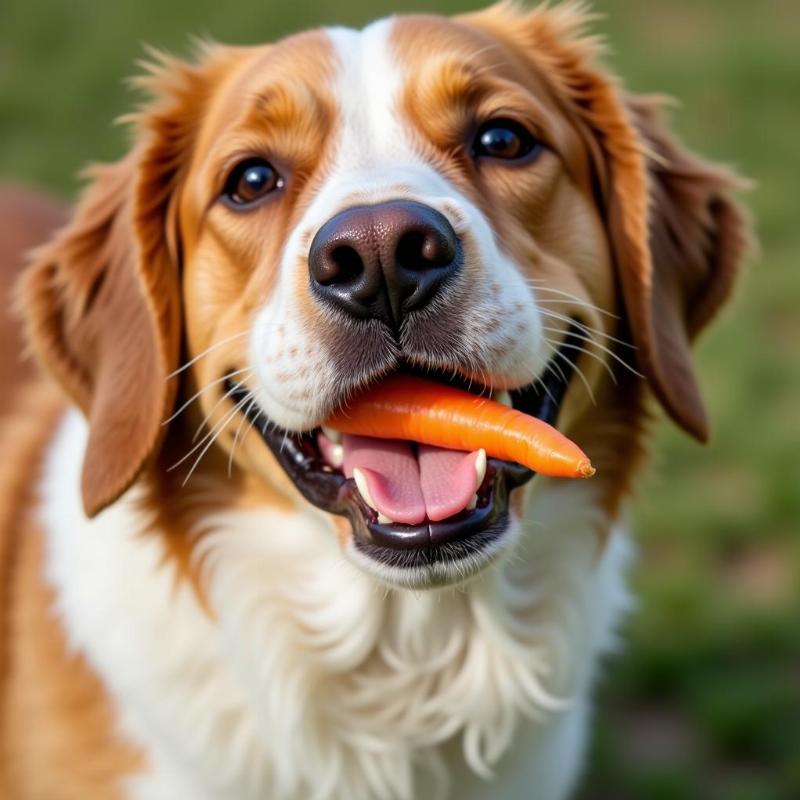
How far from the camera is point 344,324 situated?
2.69 meters

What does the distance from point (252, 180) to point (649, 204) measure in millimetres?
1048

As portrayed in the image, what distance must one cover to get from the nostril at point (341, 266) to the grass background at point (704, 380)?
→ 100 inches

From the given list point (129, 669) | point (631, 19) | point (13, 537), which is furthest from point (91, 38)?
point (129, 669)

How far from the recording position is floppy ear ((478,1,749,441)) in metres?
3.31

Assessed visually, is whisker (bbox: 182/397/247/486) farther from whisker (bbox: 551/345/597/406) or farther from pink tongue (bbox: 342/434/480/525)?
whisker (bbox: 551/345/597/406)

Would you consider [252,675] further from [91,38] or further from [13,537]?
[91,38]

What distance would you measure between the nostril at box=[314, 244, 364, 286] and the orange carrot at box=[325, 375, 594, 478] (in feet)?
0.97

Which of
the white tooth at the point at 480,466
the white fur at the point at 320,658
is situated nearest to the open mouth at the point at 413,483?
the white tooth at the point at 480,466

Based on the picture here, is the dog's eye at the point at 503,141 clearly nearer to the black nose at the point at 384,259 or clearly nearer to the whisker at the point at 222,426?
the black nose at the point at 384,259

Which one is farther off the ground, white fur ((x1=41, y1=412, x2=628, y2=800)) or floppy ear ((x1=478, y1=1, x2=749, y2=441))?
floppy ear ((x1=478, y1=1, x2=749, y2=441))

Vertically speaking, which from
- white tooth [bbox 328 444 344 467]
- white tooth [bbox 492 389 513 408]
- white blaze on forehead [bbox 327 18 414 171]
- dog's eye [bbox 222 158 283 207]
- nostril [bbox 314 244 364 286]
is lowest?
white tooth [bbox 328 444 344 467]

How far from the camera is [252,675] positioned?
321cm

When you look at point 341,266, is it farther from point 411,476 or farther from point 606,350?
point 606,350

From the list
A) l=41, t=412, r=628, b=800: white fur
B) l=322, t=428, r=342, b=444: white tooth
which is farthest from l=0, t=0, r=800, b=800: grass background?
l=322, t=428, r=342, b=444: white tooth
